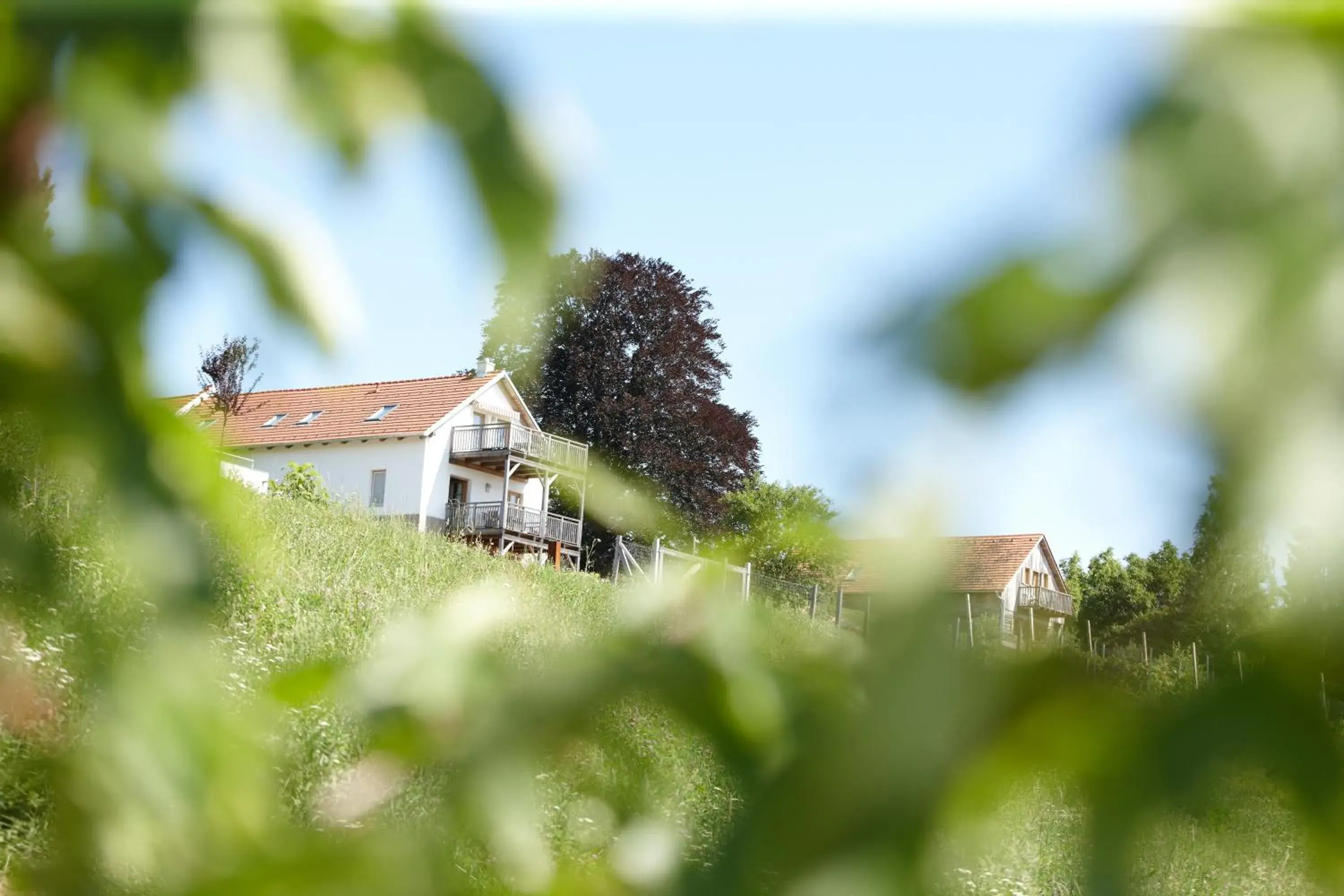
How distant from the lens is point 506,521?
1027 inches

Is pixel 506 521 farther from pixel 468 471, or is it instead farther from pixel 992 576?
pixel 992 576

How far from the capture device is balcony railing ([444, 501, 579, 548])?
26.2 meters

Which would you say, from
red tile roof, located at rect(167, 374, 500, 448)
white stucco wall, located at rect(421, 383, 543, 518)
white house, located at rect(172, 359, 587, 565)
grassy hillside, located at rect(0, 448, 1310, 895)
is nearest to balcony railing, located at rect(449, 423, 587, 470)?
white house, located at rect(172, 359, 587, 565)

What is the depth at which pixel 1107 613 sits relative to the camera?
244 millimetres

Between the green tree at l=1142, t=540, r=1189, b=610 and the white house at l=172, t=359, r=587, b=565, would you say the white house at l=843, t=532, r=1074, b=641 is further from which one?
the white house at l=172, t=359, r=587, b=565

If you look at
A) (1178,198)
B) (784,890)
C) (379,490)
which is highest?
(379,490)

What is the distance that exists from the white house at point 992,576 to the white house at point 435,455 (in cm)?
2348

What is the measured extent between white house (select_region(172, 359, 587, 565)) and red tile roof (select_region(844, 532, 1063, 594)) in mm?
23515

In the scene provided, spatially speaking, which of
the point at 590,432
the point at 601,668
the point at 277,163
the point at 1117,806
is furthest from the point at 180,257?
the point at 590,432

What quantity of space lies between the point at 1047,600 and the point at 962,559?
18cm

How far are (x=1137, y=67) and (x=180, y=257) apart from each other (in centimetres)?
26

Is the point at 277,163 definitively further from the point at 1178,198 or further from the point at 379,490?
the point at 379,490

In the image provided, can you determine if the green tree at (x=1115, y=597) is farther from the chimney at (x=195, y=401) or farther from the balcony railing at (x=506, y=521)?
the balcony railing at (x=506, y=521)

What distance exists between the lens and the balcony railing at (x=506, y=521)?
1032 inches
